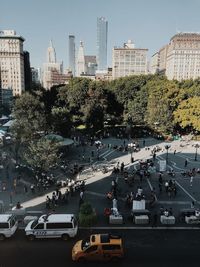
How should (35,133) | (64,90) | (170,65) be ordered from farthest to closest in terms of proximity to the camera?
(170,65) → (64,90) → (35,133)

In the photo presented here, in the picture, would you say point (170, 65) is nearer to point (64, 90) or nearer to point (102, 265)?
point (64, 90)

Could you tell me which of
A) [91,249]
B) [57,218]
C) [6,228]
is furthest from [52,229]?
[91,249]

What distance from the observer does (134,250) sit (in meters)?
18.2

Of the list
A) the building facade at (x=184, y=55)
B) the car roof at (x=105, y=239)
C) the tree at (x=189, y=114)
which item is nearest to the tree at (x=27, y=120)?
the car roof at (x=105, y=239)

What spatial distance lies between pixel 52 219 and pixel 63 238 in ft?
4.64

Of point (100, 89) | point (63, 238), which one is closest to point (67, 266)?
point (63, 238)

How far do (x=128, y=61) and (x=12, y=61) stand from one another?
255 ft

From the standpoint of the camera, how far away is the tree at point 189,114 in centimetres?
5574

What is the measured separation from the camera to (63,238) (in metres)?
19.5

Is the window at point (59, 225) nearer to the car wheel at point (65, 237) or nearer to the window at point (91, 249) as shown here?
the car wheel at point (65, 237)

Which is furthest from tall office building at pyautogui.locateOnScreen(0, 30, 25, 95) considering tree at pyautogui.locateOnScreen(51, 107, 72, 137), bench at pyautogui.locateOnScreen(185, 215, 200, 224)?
bench at pyautogui.locateOnScreen(185, 215, 200, 224)

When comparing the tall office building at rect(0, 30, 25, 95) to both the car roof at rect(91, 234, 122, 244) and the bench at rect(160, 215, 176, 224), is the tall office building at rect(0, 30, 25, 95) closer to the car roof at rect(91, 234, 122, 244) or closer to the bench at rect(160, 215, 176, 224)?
the bench at rect(160, 215, 176, 224)

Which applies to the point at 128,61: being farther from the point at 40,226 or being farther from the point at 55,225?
the point at 40,226

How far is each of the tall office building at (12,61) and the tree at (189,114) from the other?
3726 inches
